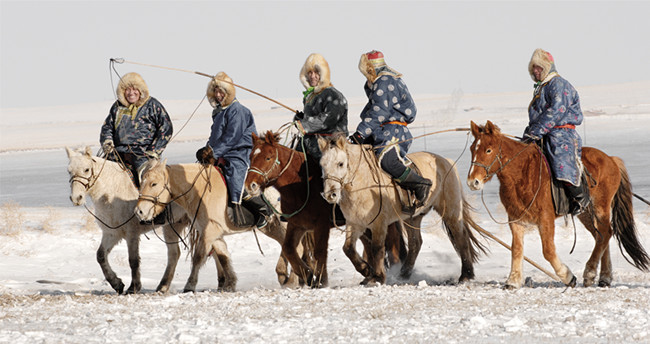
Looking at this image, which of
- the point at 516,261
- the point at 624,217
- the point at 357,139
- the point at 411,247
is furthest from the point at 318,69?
the point at 624,217

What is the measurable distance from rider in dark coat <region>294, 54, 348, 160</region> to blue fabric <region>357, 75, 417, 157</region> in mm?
300

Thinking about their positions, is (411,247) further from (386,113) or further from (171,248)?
(171,248)

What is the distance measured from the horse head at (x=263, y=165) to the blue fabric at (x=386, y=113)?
3.59ft

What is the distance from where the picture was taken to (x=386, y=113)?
32.5ft

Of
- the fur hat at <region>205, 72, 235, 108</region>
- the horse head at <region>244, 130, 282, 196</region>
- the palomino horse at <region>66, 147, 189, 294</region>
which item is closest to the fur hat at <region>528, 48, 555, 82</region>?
the horse head at <region>244, 130, 282, 196</region>

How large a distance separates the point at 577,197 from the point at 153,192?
14.8 feet

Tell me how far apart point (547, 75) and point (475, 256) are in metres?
2.81

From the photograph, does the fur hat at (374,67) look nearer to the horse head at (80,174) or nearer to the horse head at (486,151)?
the horse head at (486,151)

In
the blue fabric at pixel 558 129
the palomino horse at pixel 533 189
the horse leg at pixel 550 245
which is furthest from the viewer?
the blue fabric at pixel 558 129

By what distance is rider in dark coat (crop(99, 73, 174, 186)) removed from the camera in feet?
34.4

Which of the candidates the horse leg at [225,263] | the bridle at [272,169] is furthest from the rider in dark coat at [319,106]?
the horse leg at [225,263]

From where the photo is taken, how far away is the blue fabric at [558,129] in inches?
362

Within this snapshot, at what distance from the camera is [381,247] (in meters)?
9.70

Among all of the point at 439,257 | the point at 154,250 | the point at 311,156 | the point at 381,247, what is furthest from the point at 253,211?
the point at 154,250
